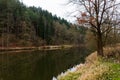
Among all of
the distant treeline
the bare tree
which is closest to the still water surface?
the bare tree

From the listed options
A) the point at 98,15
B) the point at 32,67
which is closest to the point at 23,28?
the point at 32,67

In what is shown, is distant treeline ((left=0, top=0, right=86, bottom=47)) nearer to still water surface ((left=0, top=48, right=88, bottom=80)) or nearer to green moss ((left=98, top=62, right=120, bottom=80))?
still water surface ((left=0, top=48, right=88, bottom=80))

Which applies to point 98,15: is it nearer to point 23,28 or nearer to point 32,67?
point 32,67

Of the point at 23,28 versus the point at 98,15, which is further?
the point at 23,28

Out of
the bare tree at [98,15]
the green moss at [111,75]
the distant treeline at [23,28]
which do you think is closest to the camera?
the green moss at [111,75]

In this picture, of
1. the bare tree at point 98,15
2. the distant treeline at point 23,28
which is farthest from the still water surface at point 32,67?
the distant treeline at point 23,28

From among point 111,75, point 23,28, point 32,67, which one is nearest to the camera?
point 111,75

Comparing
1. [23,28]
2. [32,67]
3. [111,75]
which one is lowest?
[32,67]

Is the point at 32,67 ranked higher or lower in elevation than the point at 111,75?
lower

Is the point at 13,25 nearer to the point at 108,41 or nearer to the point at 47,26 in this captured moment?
the point at 47,26

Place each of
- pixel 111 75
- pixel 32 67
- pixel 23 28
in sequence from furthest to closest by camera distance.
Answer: pixel 23 28 → pixel 32 67 → pixel 111 75

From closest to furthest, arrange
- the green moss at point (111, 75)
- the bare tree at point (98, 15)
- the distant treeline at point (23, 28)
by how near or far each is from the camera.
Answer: the green moss at point (111, 75) < the bare tree at point (98, 15) < the distant treeline at point (23, 28)

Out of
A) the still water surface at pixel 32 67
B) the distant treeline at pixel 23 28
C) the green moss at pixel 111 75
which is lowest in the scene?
the still water surface at pixel 32 67

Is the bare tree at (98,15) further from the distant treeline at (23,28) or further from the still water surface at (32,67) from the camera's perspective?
the distant treeline at (23,28)
